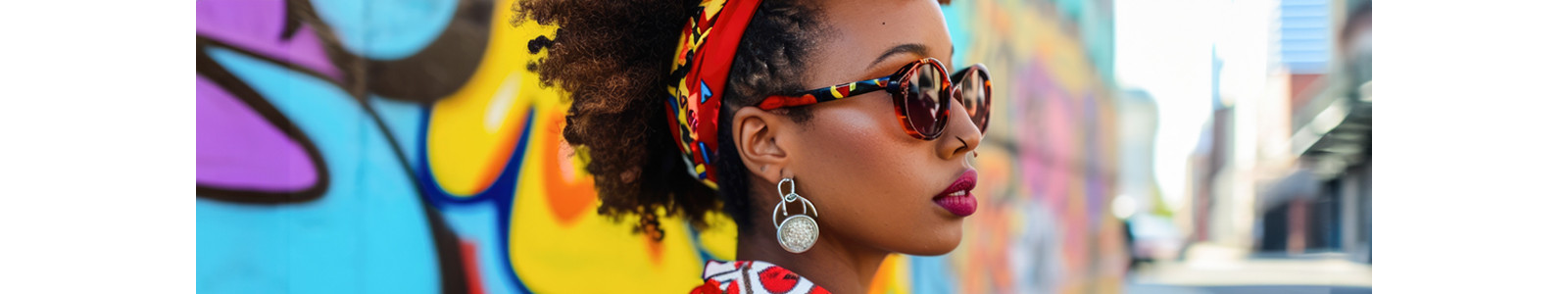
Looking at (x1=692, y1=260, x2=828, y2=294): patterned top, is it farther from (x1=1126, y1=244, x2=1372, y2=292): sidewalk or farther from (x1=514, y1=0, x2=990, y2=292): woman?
(x1=1126, y1=244, x2=1372, y2=292): sidewalk

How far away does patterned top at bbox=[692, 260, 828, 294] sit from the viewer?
1.75 meters

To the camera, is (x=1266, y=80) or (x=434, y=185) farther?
(x=1266, y=80)

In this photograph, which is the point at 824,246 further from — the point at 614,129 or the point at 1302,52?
the point at 1302,52

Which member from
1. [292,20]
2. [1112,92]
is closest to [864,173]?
[292,20]

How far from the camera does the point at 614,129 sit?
6.64 feet

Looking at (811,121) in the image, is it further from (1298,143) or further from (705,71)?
(1298,143)

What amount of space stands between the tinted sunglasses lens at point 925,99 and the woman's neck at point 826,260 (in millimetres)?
339

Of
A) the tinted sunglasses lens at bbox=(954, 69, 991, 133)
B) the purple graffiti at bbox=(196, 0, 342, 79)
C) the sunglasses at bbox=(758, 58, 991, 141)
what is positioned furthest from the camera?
the purple graffiti at bbox=(196, 0, 342, 79)

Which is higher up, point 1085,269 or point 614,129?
point 614,129

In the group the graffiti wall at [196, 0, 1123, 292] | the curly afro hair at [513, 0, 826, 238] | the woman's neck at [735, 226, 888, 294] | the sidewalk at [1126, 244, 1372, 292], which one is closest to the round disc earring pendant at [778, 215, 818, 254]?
the woman's neck at [735, 226, 888, 294]

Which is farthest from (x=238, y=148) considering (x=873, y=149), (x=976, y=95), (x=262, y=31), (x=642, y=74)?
(x=976, y=95)

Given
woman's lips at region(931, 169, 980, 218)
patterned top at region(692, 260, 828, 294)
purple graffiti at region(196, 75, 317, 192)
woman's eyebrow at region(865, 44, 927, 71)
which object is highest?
woman's eyebrow at region(865, 44, 927, 71)

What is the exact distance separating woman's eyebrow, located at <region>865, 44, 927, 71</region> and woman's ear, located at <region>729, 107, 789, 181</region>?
0.77 feet

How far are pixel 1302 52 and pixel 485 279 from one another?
359cm
